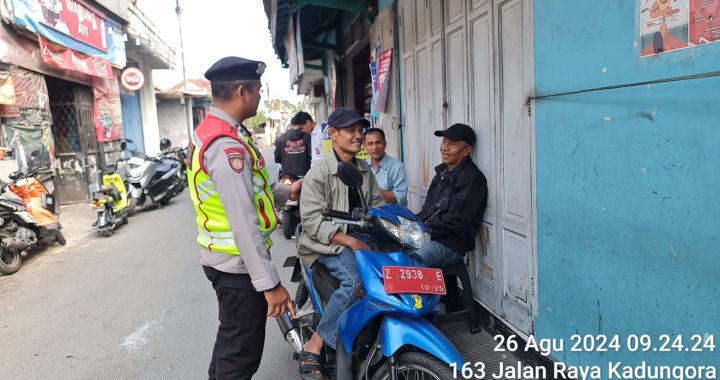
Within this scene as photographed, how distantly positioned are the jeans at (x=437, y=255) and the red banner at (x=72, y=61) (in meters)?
8.60

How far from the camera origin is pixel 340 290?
2555 mm

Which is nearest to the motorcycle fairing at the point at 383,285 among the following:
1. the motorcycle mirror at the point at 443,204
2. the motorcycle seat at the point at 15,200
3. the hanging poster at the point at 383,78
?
the motorcycle mirror at the point at 443,204

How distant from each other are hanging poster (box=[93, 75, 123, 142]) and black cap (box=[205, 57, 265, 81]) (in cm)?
1134

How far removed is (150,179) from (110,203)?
1.98 m

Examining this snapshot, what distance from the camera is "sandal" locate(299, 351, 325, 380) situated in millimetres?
2594

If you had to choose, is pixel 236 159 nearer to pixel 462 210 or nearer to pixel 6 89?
pixel 462 210

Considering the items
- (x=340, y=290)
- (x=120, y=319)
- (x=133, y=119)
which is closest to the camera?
(x=340, y=290)

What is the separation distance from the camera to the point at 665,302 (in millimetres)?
1970

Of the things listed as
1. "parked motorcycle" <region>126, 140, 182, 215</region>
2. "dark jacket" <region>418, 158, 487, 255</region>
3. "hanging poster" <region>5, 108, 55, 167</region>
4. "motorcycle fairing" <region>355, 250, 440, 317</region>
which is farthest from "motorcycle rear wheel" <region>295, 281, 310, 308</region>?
"parked motorcycle" <region>126, 140, 182, 215</region>

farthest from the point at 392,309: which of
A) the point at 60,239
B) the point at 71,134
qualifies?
the point at 71,134

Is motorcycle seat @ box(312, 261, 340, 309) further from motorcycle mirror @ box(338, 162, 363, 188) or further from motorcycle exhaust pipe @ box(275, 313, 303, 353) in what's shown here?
motorcycle mirror @ box(338, 162, 363, 188)

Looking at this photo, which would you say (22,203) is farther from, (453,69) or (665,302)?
(665,302)

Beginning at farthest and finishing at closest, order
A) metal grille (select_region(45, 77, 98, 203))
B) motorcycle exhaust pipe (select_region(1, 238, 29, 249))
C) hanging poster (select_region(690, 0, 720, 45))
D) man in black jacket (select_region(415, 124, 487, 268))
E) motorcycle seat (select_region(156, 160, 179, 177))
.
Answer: metal grille (select_region(45, 77, 98, 203)) → motorcycle seat (select_region(156, 160, 179, 177)) → motorcycle exhaust pipe (select_region(1, 238, 29, 249)) → man in black jacket (select_region(415, 124, 487, 268)) → hanging poster (select_region(690, 0, 720, 45))

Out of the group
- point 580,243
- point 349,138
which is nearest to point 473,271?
point 580,243
